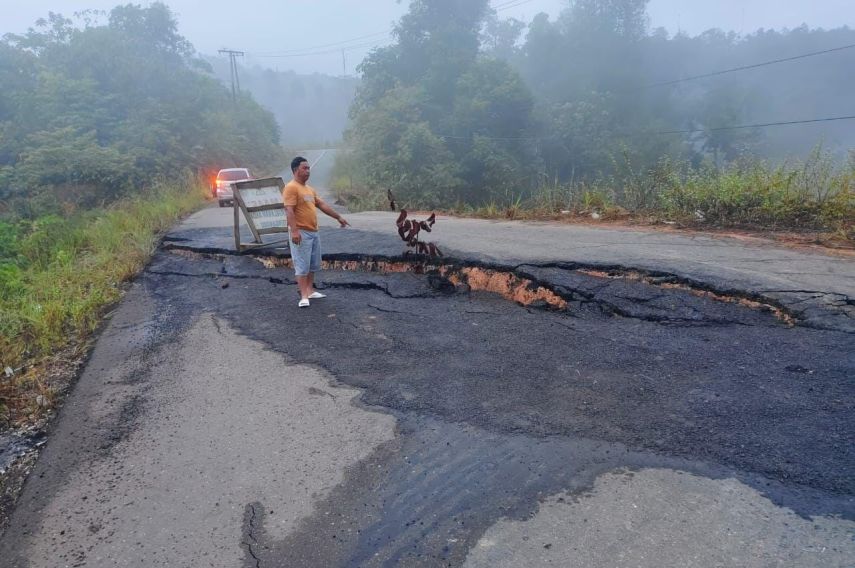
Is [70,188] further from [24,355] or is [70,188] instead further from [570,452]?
[570,452]

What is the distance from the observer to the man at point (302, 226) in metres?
5.73

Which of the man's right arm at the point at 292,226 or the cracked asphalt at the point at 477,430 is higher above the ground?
the man's right arm at the point at 292,226

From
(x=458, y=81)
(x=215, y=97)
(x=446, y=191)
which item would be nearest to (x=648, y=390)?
(x=446, y=191)

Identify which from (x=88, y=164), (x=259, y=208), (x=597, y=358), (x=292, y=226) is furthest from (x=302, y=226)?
(x=88, y=164)

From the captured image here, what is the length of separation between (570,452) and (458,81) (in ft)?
76.4

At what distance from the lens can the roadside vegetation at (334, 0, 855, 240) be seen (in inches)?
330

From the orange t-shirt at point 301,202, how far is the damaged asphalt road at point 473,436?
3.16ft

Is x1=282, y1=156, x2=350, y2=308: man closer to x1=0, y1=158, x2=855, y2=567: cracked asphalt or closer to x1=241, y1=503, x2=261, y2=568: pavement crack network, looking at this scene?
x1=0, y1=158, x2=855, y2=567: cracked asphalt

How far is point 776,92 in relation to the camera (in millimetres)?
42906

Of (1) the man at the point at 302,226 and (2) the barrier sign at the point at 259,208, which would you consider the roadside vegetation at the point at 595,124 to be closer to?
(2) the barrier sign at the point at 259,208

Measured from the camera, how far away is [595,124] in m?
26.3

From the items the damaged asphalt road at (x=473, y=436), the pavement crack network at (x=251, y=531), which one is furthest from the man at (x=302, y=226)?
the pavement crack network at (x=251, y=531)

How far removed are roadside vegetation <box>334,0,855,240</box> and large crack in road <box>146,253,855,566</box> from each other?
383 centimetres

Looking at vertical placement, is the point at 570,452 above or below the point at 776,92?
below
